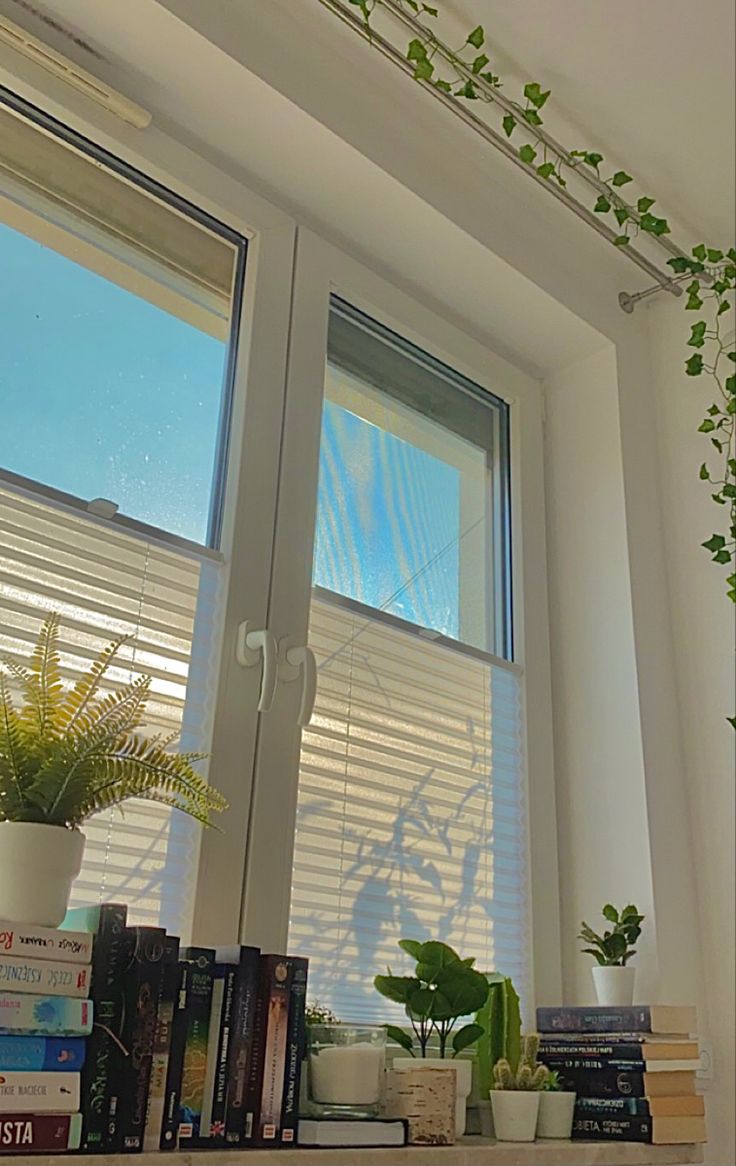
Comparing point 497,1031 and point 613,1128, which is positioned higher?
point 497,1031

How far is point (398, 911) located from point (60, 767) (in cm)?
75

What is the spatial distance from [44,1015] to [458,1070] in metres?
0.64

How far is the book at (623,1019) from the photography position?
1652 mm

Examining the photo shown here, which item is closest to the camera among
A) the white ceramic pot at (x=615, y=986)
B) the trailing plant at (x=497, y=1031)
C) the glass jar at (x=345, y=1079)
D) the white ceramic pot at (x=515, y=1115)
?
the glass jar at (x=345, y=1079)

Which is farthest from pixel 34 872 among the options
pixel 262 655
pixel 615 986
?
pixel 615 986

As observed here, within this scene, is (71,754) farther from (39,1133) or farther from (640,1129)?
(640,1129)

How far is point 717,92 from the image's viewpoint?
6.84 feet

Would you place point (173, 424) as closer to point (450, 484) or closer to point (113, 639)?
point (113, 639)

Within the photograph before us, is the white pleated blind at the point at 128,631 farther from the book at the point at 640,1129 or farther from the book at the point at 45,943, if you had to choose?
the book at the point at 640,1129

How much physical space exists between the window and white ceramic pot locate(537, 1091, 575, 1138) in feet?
1.97

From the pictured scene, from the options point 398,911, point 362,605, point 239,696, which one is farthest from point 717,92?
point 398,911

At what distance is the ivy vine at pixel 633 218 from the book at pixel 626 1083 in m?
0.86

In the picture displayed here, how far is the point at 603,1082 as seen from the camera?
162cm

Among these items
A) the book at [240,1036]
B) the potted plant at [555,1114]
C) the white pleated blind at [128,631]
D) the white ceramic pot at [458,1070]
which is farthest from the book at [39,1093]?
the potted plant at [555,1114]
